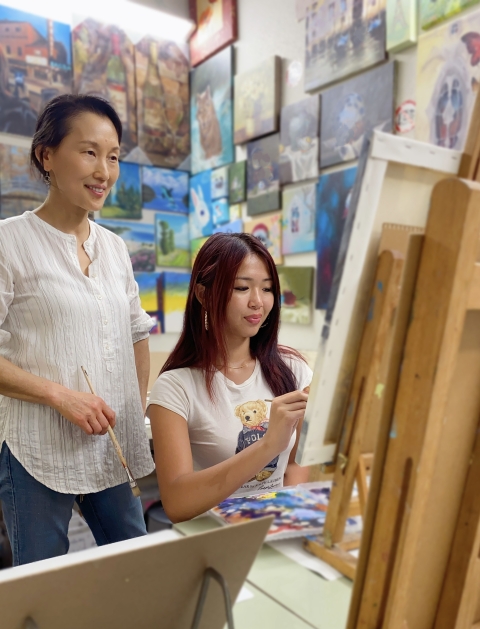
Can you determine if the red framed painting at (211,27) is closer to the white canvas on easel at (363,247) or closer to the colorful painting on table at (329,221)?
the colorful painting on table at (329,221)

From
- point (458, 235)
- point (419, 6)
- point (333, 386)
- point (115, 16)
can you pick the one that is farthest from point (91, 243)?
point (115, 16)

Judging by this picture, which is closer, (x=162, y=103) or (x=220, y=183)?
(x=220, y=183)

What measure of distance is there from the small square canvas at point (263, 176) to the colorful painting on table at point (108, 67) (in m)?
0.73

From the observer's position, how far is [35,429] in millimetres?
1151

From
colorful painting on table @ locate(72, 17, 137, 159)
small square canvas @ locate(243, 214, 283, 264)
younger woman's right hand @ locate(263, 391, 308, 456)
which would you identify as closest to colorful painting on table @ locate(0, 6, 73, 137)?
colorful painting on table @ locate(72, 17, 137, 159)

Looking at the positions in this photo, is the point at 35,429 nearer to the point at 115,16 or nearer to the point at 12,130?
the point at 12,130

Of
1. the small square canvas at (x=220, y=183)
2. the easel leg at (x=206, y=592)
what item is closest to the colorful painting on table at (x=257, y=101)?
the small square canvas at (x=220, y=183)

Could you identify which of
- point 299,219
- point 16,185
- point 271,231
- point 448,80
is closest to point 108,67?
point 16,185

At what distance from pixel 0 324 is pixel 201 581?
837 mm

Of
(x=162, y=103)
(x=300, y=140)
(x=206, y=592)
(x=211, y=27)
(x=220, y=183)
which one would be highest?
(x=211, y=27)

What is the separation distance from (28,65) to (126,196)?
769 mm

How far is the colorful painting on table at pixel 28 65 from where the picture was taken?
2.56 meters

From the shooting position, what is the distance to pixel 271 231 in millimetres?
2465

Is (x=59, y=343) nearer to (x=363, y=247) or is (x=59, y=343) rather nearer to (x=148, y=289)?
(x=363, y=247)
